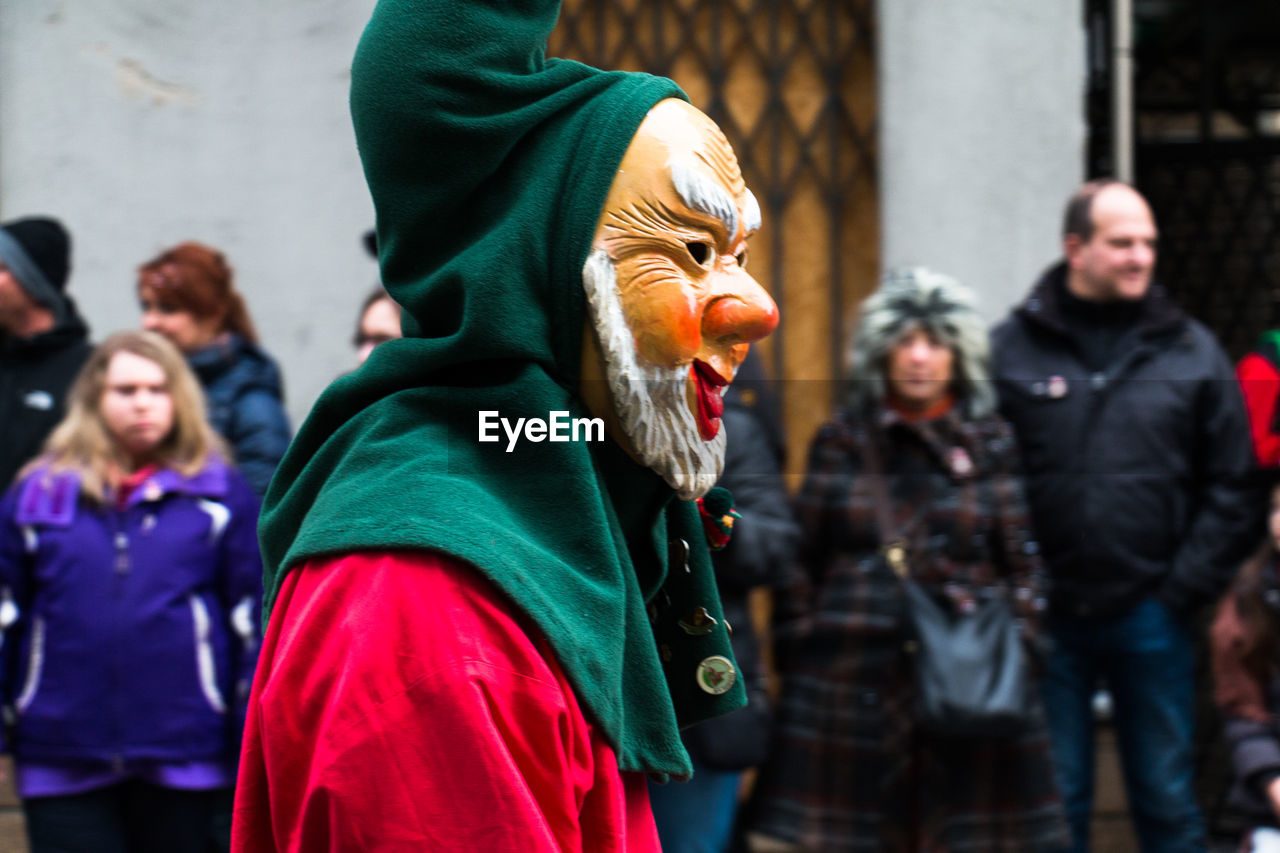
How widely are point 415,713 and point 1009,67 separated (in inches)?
191

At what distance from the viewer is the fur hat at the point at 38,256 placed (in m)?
4.58

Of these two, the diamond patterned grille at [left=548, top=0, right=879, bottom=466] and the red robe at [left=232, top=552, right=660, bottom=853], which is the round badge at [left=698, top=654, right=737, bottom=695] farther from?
the diamond patterned grille at [left=548, top=0, right=879, bottom=466]

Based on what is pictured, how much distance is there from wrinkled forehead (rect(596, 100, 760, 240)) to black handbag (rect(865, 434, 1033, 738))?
2490 mm

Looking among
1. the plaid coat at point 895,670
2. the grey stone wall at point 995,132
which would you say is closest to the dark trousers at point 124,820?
the plaid coat at point 895,670

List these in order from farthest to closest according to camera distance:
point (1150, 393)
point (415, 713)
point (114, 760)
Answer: point (1150, 393)
point (114, 760)
point (415, 713)

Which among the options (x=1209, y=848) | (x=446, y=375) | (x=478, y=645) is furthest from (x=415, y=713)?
(x=1209, y=848)

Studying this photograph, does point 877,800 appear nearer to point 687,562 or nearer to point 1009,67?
point 687,562

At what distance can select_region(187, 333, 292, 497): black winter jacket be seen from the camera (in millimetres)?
4285

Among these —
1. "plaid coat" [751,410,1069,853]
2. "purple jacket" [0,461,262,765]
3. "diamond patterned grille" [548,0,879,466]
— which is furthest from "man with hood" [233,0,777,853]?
"diamond patterned grille" [548,0,879,466]

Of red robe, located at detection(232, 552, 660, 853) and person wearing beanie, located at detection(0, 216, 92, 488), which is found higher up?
person wearing beanie, located at detection(0, 216, 92, 488)

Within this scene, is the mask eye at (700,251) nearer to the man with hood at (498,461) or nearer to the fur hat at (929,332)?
the man with hood at (498,461)

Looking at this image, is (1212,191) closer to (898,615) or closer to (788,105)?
(788,105)

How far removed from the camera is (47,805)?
3775 mm

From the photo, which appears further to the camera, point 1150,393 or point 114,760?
point 1150,393
